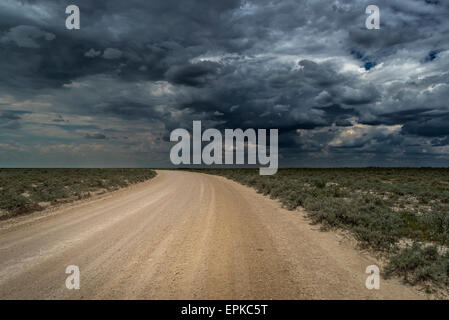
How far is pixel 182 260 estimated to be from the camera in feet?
18.2

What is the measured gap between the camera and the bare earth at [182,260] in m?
4.25

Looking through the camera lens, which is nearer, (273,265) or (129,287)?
(129,287)

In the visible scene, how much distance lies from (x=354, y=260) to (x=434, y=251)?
1.62 m

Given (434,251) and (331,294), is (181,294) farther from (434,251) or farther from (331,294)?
(434,251)

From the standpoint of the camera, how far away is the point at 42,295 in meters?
4.07

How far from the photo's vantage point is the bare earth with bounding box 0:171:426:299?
4.25 meters

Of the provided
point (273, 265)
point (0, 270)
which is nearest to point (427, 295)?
point (273, 265)

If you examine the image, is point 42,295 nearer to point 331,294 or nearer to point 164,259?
point 164,259
